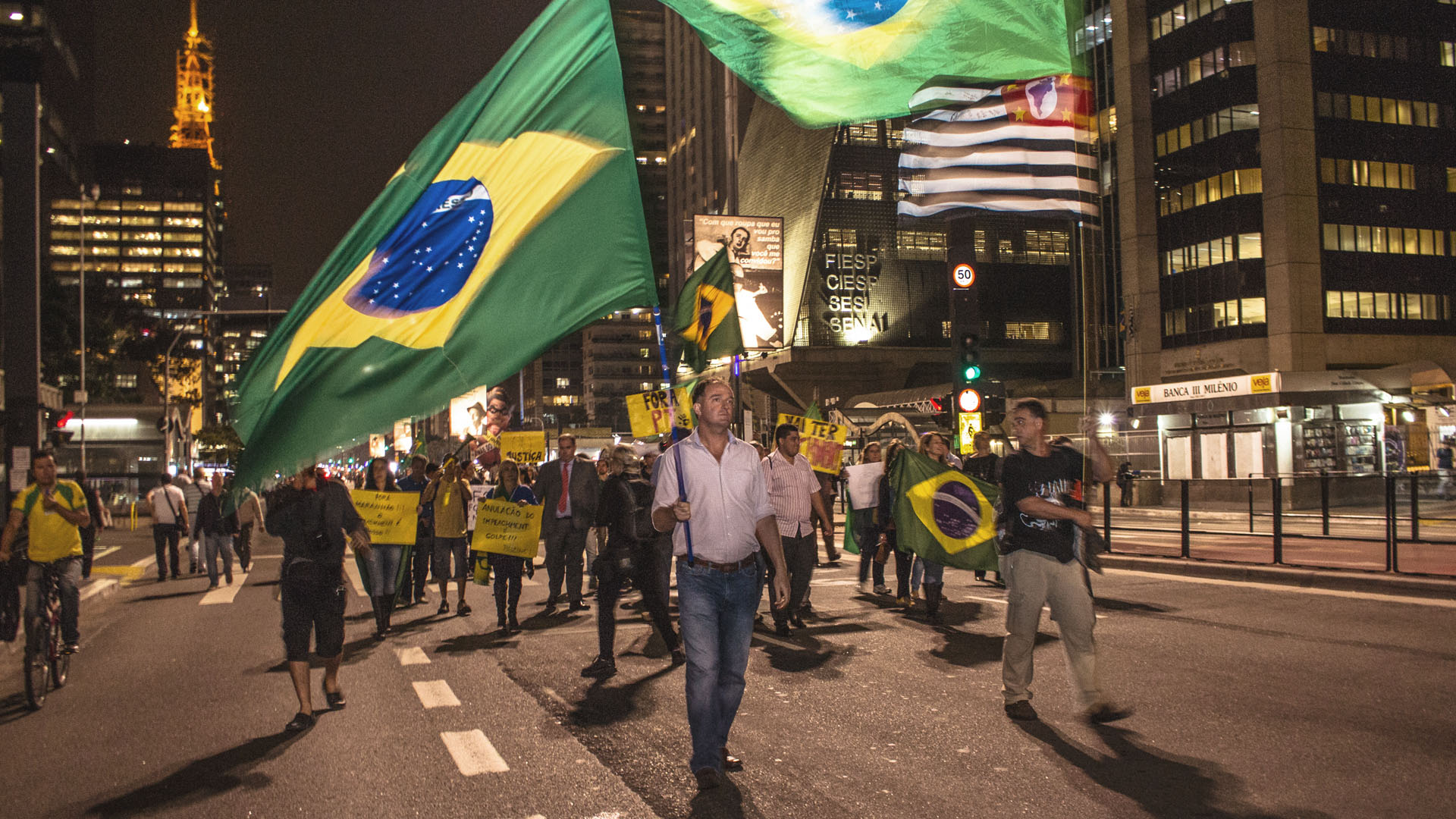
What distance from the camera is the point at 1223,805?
4.82 m

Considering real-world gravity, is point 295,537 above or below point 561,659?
above

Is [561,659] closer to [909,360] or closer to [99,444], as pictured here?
[99,444]

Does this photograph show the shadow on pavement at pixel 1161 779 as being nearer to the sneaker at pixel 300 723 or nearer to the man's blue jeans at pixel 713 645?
the man's blue jeans at pixel 713 645

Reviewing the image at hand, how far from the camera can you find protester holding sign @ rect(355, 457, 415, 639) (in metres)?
11.0

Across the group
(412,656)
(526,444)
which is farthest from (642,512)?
(526,444)

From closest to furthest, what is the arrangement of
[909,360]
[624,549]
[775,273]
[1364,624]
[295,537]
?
1. [295,537]
2. [624,549]
3. [1364,624]
4. [775,273]
5. [909,360]

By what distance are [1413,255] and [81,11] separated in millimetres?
77815

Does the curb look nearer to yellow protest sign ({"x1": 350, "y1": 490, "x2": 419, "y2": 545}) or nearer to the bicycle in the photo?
yellow protest sign ({"x1": 350, "y1": 490, "x2": 419, "y2": 545})

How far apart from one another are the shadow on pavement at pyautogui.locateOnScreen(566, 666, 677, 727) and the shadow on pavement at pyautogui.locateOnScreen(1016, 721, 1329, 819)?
8.18 feet

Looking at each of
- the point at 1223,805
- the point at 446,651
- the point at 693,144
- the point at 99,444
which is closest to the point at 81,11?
the point at 99,444

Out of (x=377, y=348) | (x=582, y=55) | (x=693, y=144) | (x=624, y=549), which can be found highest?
(x=693, y=144)

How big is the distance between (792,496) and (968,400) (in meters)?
7.57

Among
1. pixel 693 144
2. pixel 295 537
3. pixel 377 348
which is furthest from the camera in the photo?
pixel 693 144

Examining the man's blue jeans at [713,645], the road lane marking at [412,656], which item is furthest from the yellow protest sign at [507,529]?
the man's blue jeans at [713,645]
